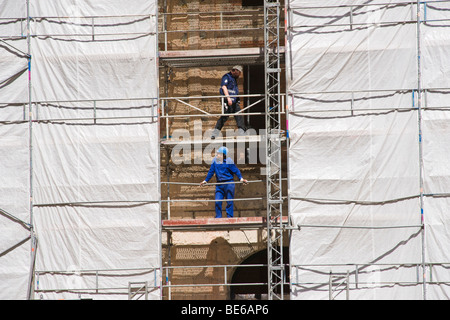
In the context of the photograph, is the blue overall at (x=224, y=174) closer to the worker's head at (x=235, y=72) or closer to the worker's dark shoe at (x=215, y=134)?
the worker's dark shoe at (x=215, y=134)

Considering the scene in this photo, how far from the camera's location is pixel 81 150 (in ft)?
48.6

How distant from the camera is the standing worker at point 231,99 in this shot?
50.9ft

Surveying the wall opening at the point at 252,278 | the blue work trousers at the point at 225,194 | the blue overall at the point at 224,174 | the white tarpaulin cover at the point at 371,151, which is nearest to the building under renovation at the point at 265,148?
the white tarpaulin cover at the point at 371,151

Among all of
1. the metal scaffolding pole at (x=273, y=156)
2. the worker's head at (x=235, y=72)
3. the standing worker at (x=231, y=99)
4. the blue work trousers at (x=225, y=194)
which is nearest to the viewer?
the metal scaffolding pole at (x=273, y=156)

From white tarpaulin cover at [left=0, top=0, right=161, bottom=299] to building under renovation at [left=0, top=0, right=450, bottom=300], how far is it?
0.03 meters

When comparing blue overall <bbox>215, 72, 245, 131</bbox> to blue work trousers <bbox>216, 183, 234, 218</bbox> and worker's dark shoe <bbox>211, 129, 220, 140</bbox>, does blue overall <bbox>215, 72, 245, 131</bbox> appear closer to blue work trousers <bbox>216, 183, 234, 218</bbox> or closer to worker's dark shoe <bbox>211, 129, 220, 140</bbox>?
worker's dark shoe <bbox>211, 129, 220, 140</bbox>

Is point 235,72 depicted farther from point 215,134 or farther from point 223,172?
point 223,172

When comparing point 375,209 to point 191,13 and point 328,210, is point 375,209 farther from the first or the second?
point 191,13

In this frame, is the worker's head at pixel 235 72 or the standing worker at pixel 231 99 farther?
the worker's head at pixel 235 72

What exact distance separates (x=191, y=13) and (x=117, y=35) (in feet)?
5.83

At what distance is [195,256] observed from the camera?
15.9 metres

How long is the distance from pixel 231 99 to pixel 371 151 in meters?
3.02

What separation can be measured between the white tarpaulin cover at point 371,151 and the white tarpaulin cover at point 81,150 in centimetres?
281

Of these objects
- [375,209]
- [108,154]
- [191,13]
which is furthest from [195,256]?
[191,13]
